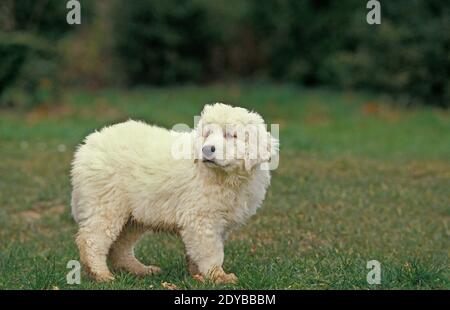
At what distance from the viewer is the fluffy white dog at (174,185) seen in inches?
247

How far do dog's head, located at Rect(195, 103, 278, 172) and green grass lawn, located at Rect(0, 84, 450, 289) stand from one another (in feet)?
2.82

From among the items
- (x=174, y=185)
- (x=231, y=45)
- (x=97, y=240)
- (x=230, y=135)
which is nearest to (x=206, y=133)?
(x=230, y=135)

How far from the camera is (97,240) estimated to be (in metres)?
6.67

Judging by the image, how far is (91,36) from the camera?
22969 millimetres

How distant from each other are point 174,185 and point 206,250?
0.56 m

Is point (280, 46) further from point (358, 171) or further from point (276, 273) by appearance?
point (276, 273)

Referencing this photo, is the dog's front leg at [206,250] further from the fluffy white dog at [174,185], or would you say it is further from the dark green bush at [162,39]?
the dark green bush at [162,39]

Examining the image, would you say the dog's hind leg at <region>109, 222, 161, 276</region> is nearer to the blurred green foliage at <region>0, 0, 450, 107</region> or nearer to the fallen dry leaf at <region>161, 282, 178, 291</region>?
the fallen dry leaf at <region>161, 282, 178, 291</region>

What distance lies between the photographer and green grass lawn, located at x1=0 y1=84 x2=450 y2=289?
6633 mm

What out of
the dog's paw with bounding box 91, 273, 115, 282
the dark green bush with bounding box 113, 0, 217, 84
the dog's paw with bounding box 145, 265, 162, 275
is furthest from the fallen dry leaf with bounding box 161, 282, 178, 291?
the dark green bush with bounding box 113, 0, 217, 84

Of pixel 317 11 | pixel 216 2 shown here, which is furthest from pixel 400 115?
pixel 216 2

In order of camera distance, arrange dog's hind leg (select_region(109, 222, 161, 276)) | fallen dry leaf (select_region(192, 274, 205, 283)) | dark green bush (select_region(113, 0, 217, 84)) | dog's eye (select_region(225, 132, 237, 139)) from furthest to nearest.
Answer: dark green bush (select_region(113, 0, 217, 84)) → dog's hind leg (select_region(109, 222, 161, 276)) → fallen dry leaf (select_region(192, 274, 205, 283)) → dog's eye (select_region(225, 132, 237, 139))

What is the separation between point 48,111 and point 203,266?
11.8m

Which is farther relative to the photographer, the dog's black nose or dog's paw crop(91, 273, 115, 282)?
dog's paw crop(91, 273, 115, 282)
